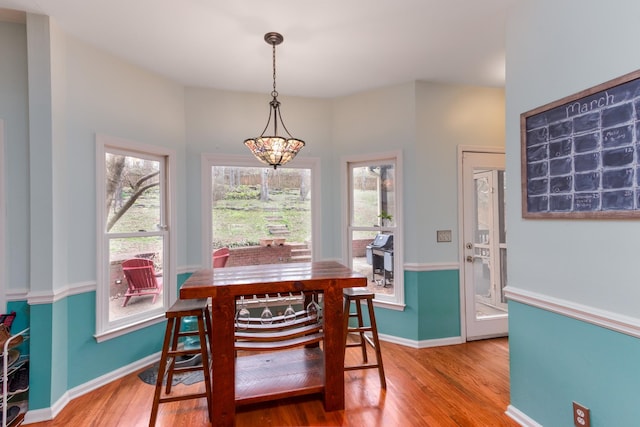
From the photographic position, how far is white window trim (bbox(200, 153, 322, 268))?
3.37 metres

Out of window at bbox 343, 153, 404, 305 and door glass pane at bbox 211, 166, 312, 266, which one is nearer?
window at bbox 343, 153, 404, 305

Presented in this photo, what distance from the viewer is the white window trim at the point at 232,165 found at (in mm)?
3369

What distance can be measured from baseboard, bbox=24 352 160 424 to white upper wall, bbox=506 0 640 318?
3167 millimetres

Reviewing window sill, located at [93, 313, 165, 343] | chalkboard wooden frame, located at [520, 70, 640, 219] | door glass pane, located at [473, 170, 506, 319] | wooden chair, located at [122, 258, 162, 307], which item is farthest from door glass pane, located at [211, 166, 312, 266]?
chalkboard wooden frame, located at [520, 70, 640, 219]

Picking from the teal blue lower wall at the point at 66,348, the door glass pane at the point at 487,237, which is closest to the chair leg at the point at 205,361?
the teal blue lower wall at the point at 66,348

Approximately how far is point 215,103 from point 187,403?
285 centimetres

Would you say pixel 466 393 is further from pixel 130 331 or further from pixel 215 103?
pixel 215 103

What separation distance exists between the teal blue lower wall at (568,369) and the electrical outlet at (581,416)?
21mm

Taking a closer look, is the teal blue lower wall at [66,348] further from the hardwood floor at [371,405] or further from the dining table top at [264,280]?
the dining table top at [264,280]

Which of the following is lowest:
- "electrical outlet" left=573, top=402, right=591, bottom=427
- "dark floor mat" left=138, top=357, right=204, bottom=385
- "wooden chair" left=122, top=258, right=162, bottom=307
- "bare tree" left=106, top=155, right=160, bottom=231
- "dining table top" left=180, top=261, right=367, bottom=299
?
"dark floor mat" left=138, top=357, right=204, bottom=385

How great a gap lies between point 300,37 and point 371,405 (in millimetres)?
2815

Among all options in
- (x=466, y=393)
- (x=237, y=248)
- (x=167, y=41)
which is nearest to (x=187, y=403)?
(x=237, y=248)

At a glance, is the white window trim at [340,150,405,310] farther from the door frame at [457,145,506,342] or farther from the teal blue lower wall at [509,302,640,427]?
the teal blue lower wall at [509,302,640,427]

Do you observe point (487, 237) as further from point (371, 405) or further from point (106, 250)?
point (106, 250)
